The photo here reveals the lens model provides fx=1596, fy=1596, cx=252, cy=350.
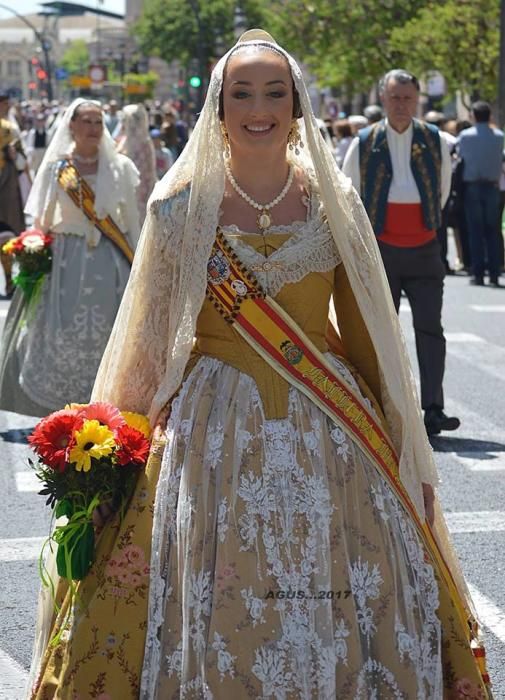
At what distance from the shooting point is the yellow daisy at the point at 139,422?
3994 millimetres

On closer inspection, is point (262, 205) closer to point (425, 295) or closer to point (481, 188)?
point (425, 295)

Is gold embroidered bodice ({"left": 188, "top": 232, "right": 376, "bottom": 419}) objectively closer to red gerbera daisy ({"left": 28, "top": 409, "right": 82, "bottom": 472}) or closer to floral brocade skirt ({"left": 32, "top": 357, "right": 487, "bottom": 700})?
floral brocade skirt ({"left": 32, "top": 357, "right": 487, "bottom": 700})

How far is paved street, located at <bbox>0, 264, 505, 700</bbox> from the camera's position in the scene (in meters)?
5.36

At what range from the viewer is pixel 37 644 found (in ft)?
13.3

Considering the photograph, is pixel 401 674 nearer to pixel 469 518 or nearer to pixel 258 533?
pixel 258 533

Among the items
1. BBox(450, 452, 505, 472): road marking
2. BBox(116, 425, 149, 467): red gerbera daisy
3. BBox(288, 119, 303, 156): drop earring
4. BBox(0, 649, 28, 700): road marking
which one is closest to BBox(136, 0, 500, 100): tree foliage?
BBox(450, 452, 505, 472): road marking

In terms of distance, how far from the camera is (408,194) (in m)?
8.55

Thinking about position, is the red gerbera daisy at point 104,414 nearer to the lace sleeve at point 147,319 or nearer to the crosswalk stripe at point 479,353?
the lace sleeve at point 147,319

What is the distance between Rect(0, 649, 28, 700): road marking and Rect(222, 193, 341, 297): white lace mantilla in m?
1.56

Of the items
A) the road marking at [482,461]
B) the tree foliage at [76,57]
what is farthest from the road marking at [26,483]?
the tree foliage at [76,57]

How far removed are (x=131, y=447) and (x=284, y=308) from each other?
0.51 metres

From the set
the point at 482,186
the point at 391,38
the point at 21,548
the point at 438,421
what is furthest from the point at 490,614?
the point at 391,38

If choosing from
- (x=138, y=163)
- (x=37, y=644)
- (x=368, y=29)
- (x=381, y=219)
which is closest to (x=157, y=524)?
(x=37, y=644)

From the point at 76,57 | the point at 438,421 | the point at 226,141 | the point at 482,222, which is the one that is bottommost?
the point at 76,57
